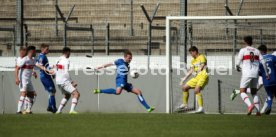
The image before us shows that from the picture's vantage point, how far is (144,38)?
854 inches

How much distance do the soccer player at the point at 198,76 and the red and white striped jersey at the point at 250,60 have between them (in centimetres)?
136

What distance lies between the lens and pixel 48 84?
19875 mm

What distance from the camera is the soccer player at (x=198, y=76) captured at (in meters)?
18.6

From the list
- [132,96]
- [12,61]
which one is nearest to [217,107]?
[132,96]

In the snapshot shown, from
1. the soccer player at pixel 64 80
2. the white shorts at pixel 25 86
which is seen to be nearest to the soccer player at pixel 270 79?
the soccer player at pixel 64 80

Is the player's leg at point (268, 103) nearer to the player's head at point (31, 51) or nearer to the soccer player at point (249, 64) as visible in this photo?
the soccer player at point (249, 64)

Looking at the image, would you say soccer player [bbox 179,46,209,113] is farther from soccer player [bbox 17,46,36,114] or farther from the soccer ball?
soccer player [bbox 17,46,36,114]

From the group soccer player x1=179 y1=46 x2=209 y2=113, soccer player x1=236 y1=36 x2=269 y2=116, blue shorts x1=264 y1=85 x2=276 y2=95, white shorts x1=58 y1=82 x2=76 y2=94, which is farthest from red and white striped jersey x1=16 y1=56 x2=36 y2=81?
blue shorts x1=264 y1=85 x2=276 y2=95

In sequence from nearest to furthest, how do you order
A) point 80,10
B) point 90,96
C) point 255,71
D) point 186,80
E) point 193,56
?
point 255,71
point 193,56
point 186,80
point 90,96
point 80,10

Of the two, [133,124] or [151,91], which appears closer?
[133,124]

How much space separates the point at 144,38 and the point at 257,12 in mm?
3856

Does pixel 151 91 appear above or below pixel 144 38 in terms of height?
below

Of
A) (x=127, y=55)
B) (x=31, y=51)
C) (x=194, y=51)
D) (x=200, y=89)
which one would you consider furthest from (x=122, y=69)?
(x=31, y=51)

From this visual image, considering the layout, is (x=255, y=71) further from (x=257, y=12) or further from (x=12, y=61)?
(x=12, y=61)
